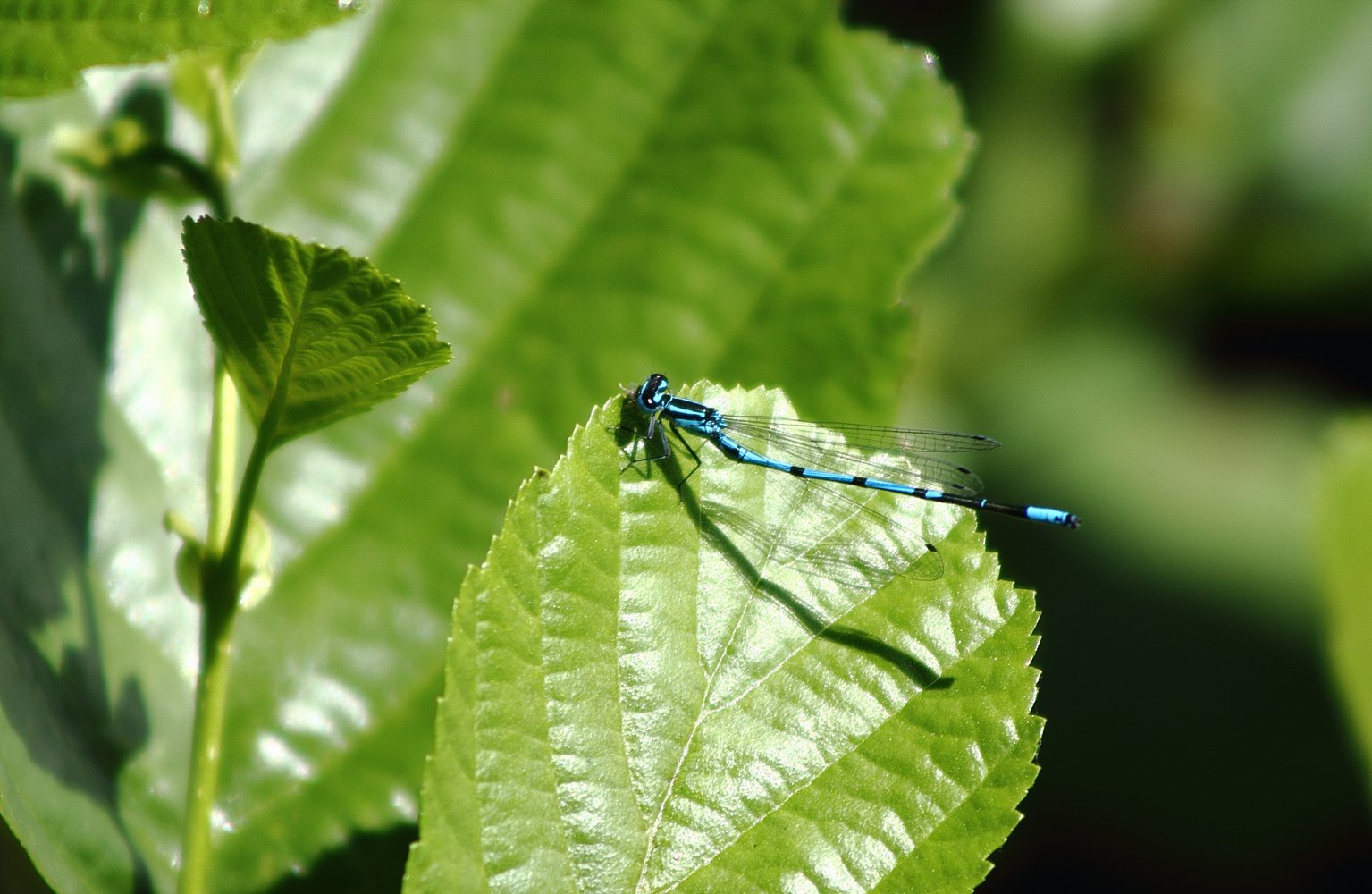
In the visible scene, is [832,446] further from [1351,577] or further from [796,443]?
[1351,577]

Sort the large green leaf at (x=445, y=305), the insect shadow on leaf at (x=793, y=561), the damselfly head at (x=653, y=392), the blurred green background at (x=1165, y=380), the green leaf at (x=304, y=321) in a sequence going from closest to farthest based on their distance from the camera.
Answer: the green leaf at (x=304, y=321) < the insect shadow on leaf at (x=793, y=561) < the large green leaf at (x=445, y=305) < the damselfly head at (x=653, y=392) < the blurred green background at (x=1165, y=380)

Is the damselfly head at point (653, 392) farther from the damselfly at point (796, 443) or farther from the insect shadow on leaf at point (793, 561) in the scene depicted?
the insect shadow on leaf at point (793, 561)

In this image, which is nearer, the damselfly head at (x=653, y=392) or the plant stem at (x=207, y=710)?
the plant stem at (x=207, y=710)

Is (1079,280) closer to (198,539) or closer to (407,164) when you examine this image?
(407,164)

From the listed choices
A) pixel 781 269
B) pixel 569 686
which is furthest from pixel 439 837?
pixel 781 269

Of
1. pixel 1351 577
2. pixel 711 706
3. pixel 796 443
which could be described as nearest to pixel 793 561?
pixel 711 706

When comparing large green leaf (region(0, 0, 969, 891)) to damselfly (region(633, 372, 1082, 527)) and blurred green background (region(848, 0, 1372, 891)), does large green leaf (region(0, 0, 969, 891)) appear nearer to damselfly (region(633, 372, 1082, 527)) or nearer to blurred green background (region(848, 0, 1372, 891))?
damselfly (region(633, 372, 1082, 527))

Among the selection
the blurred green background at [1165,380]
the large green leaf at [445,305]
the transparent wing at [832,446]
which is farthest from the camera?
the blurred green background at [1165,380]

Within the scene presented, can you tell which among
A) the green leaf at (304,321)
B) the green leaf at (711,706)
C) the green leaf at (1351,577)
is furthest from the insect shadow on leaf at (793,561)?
the green leaf at (1351,577)

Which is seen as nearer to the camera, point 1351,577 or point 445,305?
point 1351,577
